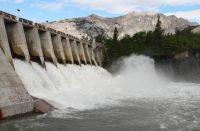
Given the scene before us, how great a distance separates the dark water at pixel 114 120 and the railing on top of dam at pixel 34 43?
9852mm

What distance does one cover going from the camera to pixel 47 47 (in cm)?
5106

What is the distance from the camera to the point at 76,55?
216 ft

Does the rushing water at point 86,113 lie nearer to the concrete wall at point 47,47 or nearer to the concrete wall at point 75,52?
the concrete wall at point 47,47

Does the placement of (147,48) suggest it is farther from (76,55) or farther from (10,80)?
(10,80)

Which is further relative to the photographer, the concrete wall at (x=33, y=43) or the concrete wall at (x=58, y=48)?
the concrete wall at (x=58, y=48)

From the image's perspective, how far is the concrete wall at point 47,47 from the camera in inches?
1956

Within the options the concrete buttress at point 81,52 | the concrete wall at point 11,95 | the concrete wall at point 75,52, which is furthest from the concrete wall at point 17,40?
the concrete buttress at point 81,52

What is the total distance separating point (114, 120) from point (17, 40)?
18.7 metres

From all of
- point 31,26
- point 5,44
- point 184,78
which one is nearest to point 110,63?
point 184,78

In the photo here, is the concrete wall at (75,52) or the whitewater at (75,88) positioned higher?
the concrete wall at (75,52)

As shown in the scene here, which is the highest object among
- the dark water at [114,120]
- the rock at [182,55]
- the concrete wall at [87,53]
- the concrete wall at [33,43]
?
the concrete wall at [33,43]

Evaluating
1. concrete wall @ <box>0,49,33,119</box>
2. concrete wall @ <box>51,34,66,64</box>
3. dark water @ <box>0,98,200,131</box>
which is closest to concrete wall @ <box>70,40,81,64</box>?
concrete wall @ <box>51,34,66,64</box>

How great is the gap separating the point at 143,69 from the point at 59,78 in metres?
39.8

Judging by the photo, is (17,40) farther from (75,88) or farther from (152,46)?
(152,46)
